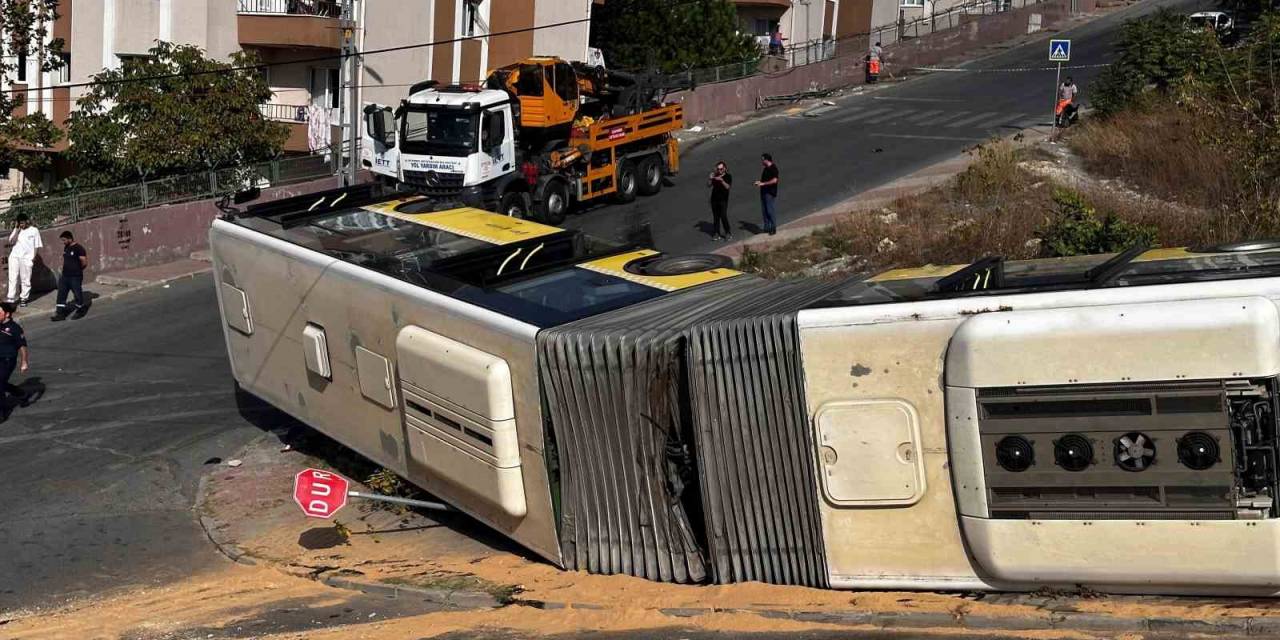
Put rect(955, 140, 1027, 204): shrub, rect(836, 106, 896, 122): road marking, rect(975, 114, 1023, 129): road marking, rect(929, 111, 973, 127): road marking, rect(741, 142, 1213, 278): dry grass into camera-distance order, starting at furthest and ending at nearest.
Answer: rect(836, 106, 896, 122): road marking
rect(929, 111, 973, 127): road marking
rect(975, 114, 1023, 129): road marking
rect(955, 140, 1027, 204): shrub
rect(741, 142, 1213, 278): dry grass

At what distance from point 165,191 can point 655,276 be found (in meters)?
17.1

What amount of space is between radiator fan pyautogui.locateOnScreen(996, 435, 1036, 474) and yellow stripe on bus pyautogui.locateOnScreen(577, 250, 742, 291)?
3.69 m

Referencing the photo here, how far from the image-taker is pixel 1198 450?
8.41m

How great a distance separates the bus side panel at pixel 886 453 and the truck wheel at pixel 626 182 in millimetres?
18705

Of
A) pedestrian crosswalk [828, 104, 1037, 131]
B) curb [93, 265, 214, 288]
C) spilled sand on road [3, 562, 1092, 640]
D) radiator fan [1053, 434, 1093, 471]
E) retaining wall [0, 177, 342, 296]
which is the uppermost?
pedestrian crosswalk [828, 104, 1037, 131]

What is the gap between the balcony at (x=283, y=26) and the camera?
3256 centimetres

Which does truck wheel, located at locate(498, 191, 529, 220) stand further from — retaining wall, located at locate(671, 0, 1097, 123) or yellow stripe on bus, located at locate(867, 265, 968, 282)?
yellow stripe on bus, located at locate(867, 265, 968, 282)

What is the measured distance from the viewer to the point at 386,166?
86.5ft

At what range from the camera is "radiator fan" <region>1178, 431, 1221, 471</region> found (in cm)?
838

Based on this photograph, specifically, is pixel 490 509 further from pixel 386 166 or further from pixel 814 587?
pixel 386 166

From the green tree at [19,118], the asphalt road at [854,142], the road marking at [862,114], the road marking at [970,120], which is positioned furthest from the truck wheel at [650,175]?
the green tree at [19,118]

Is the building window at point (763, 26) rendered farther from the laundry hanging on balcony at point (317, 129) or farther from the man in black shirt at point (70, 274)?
the man in black shirt at point (70, 274)

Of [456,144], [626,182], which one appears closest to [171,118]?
[456,144]

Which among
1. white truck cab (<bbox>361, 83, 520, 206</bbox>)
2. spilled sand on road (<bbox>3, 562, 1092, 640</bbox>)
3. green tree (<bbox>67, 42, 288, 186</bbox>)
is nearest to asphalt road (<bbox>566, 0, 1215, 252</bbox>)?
white truck cab (<bbox>361, 83, 520, 206</bbox>)
